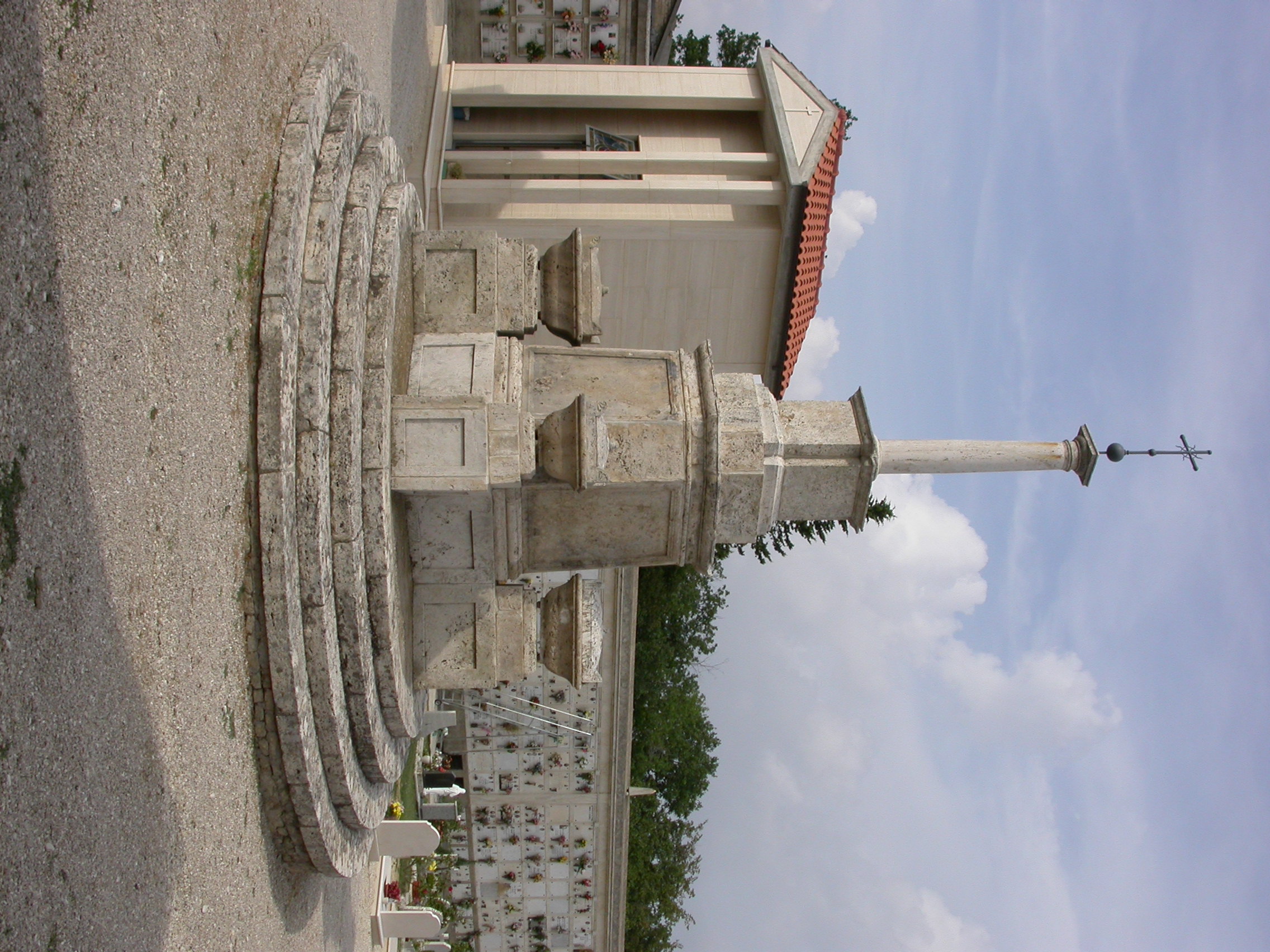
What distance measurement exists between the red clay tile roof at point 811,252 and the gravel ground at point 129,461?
8.22 metres

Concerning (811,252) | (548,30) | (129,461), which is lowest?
(129,461)

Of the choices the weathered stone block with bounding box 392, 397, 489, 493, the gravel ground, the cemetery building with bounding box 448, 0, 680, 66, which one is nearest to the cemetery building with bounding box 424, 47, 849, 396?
the cemetery building with bounding box 448, 0, 680, 66

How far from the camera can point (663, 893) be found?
31.9 metres

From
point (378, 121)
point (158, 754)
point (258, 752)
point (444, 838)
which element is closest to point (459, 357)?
point (378, 121)

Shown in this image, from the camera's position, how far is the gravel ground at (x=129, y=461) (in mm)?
4629

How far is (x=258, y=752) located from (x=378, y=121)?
6018mm

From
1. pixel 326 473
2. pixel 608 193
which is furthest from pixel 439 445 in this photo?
pixel 608 193

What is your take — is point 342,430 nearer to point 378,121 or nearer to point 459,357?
point 459,357

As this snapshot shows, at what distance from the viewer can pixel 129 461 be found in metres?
5.59

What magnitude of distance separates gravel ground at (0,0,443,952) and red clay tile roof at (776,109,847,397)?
27.0ft

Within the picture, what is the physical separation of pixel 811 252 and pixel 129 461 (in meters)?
11.1

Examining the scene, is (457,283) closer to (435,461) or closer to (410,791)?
(435,461)

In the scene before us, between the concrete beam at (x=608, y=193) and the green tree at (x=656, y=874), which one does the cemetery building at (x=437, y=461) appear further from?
the green tree at (x=656, y=874)

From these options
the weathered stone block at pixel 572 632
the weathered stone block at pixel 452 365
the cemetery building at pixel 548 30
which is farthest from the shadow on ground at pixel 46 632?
the cemetery building at pixel 548 30
